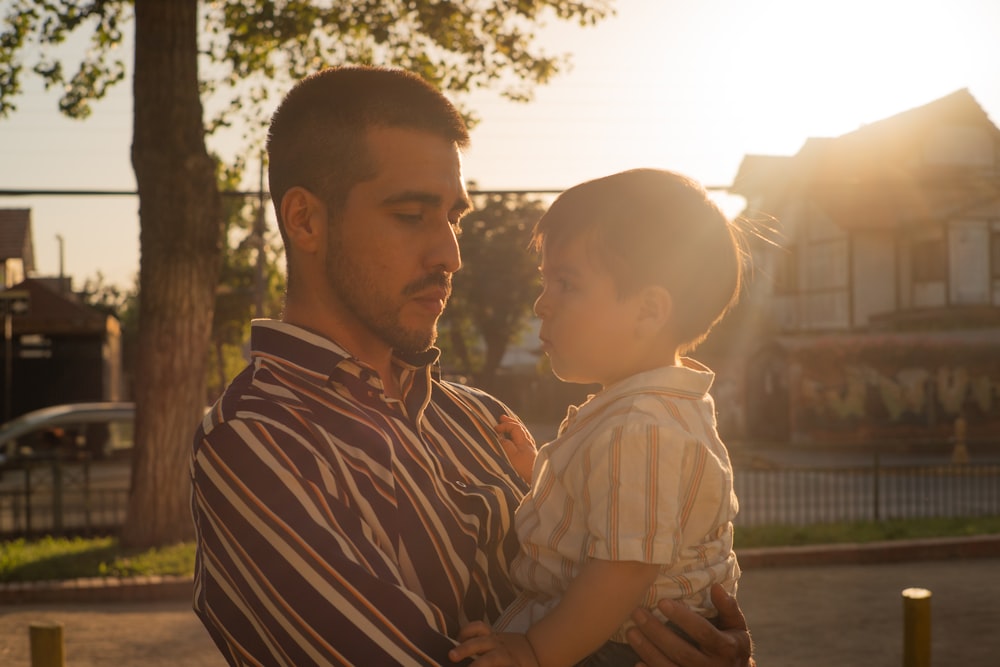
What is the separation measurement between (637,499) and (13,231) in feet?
159

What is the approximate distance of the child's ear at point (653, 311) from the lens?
95.7 inches

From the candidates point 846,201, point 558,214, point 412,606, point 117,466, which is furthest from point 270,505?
point 846,201

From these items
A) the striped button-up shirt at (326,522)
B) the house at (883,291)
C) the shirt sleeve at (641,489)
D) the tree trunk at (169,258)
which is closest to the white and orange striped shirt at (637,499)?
the shirt sleeve at (641,489)

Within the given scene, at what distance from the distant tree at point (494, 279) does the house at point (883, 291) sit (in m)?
12.4

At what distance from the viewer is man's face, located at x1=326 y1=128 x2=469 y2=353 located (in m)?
2.22

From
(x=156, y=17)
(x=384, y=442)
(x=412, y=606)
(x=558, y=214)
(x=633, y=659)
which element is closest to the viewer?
(x=412, y=606)

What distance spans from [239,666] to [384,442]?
1.53ft

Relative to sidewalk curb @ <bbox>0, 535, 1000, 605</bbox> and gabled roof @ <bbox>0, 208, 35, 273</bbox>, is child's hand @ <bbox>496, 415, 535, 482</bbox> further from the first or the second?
gabled roof @ <bbox>0, 208, 35, 273</bbox>

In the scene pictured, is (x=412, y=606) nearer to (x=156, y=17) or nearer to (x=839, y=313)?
(x=156, y=17)

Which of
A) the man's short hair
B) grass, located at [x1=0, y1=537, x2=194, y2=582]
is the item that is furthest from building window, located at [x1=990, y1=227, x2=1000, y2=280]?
the man's short hair

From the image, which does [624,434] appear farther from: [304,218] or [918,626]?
[918,626]

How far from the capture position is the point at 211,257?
40.7 feet

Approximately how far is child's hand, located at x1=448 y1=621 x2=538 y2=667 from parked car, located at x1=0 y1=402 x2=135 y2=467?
23238 millimetres

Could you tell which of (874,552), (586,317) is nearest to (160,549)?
(874,552)
